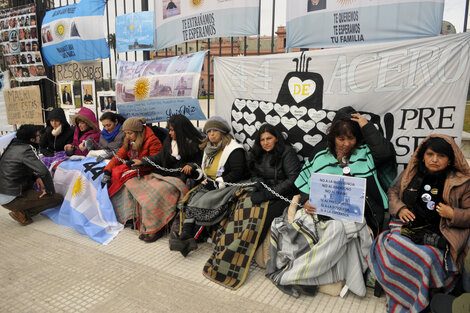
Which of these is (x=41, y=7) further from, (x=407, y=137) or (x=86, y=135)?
(x=407, y=137)

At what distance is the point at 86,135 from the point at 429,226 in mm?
4634

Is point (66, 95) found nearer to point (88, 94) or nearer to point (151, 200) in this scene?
point (88, 94)

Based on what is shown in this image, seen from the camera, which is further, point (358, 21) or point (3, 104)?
point (3, 104)

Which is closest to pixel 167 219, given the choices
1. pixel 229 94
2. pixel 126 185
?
pixel 126 185

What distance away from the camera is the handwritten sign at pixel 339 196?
2.50m

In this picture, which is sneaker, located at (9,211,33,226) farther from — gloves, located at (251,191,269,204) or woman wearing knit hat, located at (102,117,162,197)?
gloves, located at (251,191,269,204)

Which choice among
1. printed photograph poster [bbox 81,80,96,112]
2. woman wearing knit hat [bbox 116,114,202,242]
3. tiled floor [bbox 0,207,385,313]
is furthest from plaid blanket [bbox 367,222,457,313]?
printed photograph poster [bbox 81,80,96,112]

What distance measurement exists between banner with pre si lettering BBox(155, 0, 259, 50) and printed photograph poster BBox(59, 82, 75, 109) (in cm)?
228

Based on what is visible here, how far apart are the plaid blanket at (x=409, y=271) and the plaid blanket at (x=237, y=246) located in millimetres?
1035

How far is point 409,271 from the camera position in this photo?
88.5 inches

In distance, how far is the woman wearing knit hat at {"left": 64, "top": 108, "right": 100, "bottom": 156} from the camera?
4926 millimetres

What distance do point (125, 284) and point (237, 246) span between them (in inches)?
39.8

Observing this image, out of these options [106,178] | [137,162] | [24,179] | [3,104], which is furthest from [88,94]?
[3,104]

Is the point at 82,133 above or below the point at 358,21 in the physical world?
below
